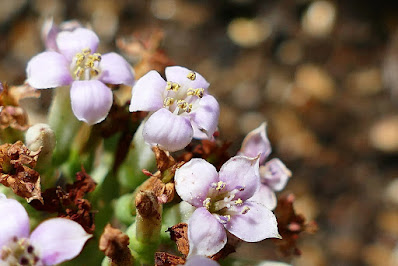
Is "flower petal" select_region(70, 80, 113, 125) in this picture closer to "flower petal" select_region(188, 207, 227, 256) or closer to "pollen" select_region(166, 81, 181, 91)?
"pollen" select_region(166, 81, 181, 91)

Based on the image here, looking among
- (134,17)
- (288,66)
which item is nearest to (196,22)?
(134,17)

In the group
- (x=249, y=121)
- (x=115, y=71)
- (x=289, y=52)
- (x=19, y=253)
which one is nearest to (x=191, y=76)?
(x=115, y=71)

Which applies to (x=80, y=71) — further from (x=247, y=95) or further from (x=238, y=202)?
(x=247, y=95)

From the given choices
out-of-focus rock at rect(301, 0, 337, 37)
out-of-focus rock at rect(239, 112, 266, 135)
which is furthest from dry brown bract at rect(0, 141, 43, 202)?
out-of-focus rock at rect(301, 0, 337, 37)

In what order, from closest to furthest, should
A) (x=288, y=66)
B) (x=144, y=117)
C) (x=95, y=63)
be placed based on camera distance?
(x=95, y=63) < (x=144, y=117) < (x=288, y=66)

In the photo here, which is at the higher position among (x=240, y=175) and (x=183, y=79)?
(x=183, y=79)

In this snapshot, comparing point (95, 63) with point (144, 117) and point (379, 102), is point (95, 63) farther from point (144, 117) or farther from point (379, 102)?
point (379, 102)
